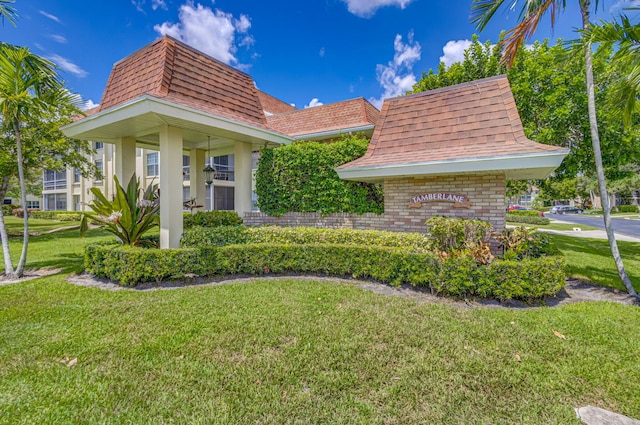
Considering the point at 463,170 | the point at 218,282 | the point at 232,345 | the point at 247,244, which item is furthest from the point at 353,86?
the point at 232,345

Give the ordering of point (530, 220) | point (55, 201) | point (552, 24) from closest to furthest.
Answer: point (552, 24), point (530, 220), point (55, 201)

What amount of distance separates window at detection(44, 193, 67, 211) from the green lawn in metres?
36.4

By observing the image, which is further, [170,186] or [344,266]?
[170,186]

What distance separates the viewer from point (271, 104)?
78.6ft

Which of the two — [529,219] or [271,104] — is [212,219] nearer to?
[271,104]

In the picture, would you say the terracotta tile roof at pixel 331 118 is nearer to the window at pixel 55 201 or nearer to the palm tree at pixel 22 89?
the palm tree at pixel 22 89

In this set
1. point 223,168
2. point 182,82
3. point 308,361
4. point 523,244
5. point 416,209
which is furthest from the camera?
point 223,168

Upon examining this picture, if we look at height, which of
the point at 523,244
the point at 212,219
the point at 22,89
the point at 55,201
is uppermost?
the point at 22,89

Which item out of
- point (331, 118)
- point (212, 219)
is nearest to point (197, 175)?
point (212, 219)

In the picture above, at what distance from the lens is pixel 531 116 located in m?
11.3

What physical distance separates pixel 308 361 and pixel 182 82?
277 inches

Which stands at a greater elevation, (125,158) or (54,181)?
(54,181)

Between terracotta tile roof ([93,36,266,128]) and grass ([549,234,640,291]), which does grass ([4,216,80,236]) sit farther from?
grass ([549,234,640,291])

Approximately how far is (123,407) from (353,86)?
58.9ft
